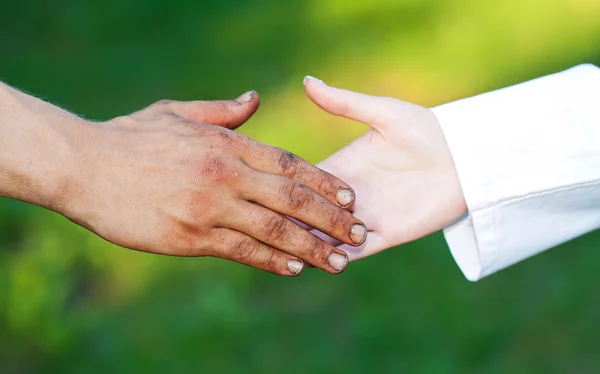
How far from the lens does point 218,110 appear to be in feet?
7.02

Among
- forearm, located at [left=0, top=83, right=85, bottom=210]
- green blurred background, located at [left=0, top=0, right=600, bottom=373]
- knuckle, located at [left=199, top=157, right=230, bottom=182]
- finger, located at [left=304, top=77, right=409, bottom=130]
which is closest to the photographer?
forearm, located at [left=0, top=83, right=85, bottom=210]

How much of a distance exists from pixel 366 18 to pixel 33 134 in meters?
3.12

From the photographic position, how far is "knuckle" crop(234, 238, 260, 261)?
1.94 m

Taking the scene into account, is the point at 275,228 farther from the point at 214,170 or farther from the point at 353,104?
the point at 353,104

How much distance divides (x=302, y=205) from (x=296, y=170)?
0.29ft

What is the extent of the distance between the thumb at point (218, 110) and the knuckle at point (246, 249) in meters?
0.36

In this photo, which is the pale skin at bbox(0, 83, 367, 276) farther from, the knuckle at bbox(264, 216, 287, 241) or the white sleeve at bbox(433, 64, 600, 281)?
the white sleeve at bbox(433, 64, 600, 281)

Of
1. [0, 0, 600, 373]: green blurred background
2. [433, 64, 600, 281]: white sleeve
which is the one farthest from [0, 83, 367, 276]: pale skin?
[0, 0, 600, 373]: green blurred background

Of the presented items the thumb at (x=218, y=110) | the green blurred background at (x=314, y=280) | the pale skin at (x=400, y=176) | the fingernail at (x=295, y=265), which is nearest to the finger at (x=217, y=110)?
the thumb at (x=218, y=110)

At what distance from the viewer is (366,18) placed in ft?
15.3

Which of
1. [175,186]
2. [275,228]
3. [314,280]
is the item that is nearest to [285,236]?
[275,228]

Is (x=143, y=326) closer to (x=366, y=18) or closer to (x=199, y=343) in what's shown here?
(x=199, y=343)

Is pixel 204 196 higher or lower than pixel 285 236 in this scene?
higher

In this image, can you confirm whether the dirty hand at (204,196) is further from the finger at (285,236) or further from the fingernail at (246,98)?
the fingernail at (246,98)
